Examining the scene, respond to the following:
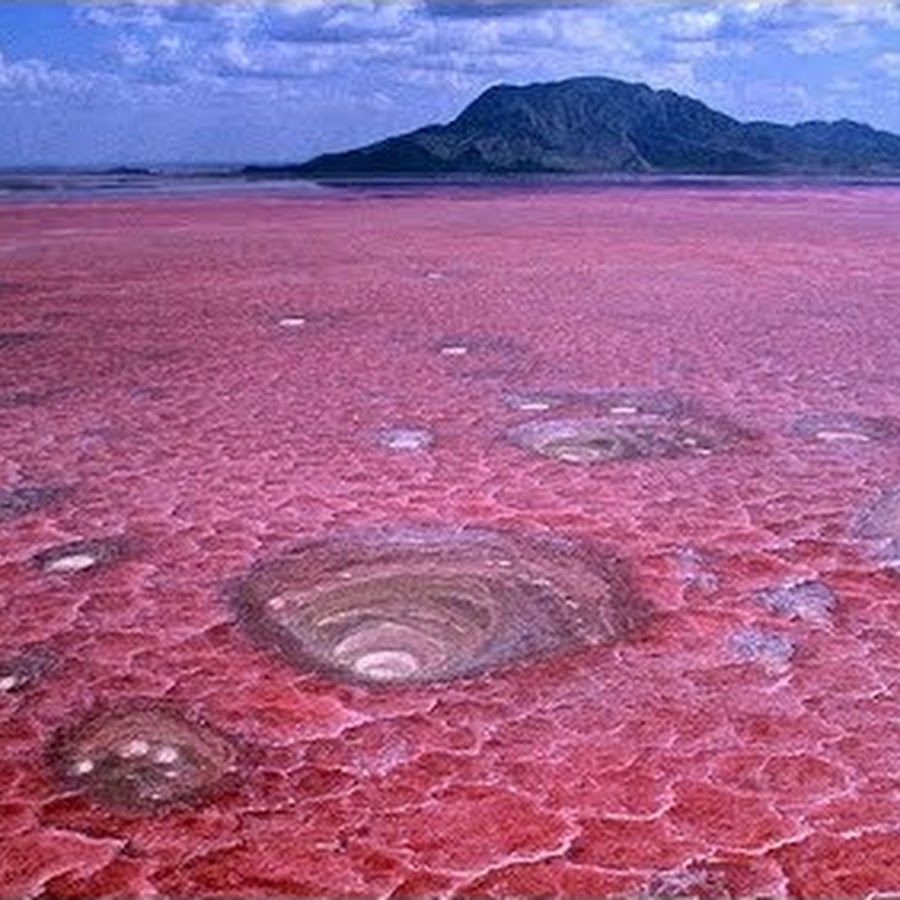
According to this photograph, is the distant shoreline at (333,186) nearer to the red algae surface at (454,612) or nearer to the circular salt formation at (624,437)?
the red algae surface at (454,612)

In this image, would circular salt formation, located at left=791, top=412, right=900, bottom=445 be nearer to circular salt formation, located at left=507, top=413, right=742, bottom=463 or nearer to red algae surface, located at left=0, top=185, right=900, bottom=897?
red algae surface, located at left=0, top=185, right=900, bottom=897

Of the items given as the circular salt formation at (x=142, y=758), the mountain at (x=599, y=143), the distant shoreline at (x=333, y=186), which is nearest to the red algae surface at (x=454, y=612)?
the circular salt formation at (x=142, y=758)

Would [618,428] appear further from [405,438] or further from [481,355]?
[481,355]

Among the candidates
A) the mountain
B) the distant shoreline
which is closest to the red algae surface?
the distant shoreline

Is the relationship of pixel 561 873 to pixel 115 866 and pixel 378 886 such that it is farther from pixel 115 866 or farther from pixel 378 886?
pixel 115 866

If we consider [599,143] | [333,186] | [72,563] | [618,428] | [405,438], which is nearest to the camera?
[72,563]

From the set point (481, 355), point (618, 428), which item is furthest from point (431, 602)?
point (481, 355)

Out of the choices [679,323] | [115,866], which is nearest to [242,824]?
[115,866]
